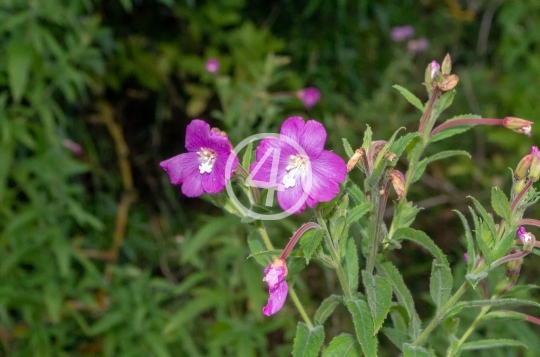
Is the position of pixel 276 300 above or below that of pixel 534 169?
below

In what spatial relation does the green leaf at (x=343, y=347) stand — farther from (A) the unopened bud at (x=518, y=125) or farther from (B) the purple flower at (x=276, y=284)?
(A) the unopened bud at (x=518, y=125)

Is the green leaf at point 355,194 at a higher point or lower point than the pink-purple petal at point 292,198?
lower

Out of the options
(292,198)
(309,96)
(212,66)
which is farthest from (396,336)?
(309,96)

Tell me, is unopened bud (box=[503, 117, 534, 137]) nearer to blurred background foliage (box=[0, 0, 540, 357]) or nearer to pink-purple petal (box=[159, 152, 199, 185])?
pink-purple petal (box=[159, 152, 199, 185])

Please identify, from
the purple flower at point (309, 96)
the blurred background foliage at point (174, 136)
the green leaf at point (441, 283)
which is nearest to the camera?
the green leaf at point (441, 283)

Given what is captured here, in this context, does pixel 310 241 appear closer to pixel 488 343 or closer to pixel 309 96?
pixel 488 343

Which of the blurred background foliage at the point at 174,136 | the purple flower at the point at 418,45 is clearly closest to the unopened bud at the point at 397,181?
the blurred background foliage at the point at 174,136
